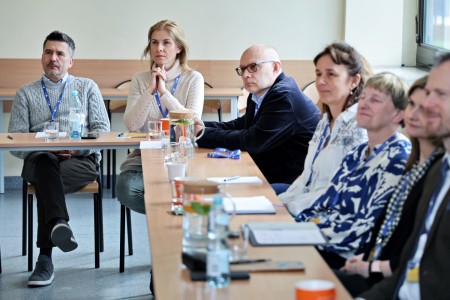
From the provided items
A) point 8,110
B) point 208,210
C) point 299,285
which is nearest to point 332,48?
point 208,210

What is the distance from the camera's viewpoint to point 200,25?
8125 mm

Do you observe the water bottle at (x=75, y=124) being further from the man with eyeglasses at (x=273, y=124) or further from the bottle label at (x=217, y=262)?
the bottle label at (x=217, y=262)

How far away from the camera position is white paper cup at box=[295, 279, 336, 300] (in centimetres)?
208

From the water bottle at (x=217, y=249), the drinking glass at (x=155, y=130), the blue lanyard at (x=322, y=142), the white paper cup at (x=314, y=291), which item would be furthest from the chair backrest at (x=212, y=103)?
the white paper cup at (x=314, y=291)

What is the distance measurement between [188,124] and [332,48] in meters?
1.13

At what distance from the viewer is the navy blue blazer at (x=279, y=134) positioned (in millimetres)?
4715

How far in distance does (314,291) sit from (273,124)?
8.76 ft

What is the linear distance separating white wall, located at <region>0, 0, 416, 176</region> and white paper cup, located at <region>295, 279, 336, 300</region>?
19.4 feet

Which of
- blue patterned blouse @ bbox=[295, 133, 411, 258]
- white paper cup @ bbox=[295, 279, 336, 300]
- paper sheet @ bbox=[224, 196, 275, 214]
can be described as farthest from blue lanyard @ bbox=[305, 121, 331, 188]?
white paper cup @ bbox=[295, 279, 336, 300]

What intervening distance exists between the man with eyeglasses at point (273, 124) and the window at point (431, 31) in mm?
2449

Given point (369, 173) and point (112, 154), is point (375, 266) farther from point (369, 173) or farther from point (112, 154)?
point (112, 154)

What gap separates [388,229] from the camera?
291 centimetres

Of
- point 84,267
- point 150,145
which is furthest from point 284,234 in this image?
point 84,267

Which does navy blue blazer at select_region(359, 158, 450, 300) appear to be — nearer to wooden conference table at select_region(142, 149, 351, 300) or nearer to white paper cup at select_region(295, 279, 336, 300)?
wooden conference table at select_region(142, 149, 351, 300)
